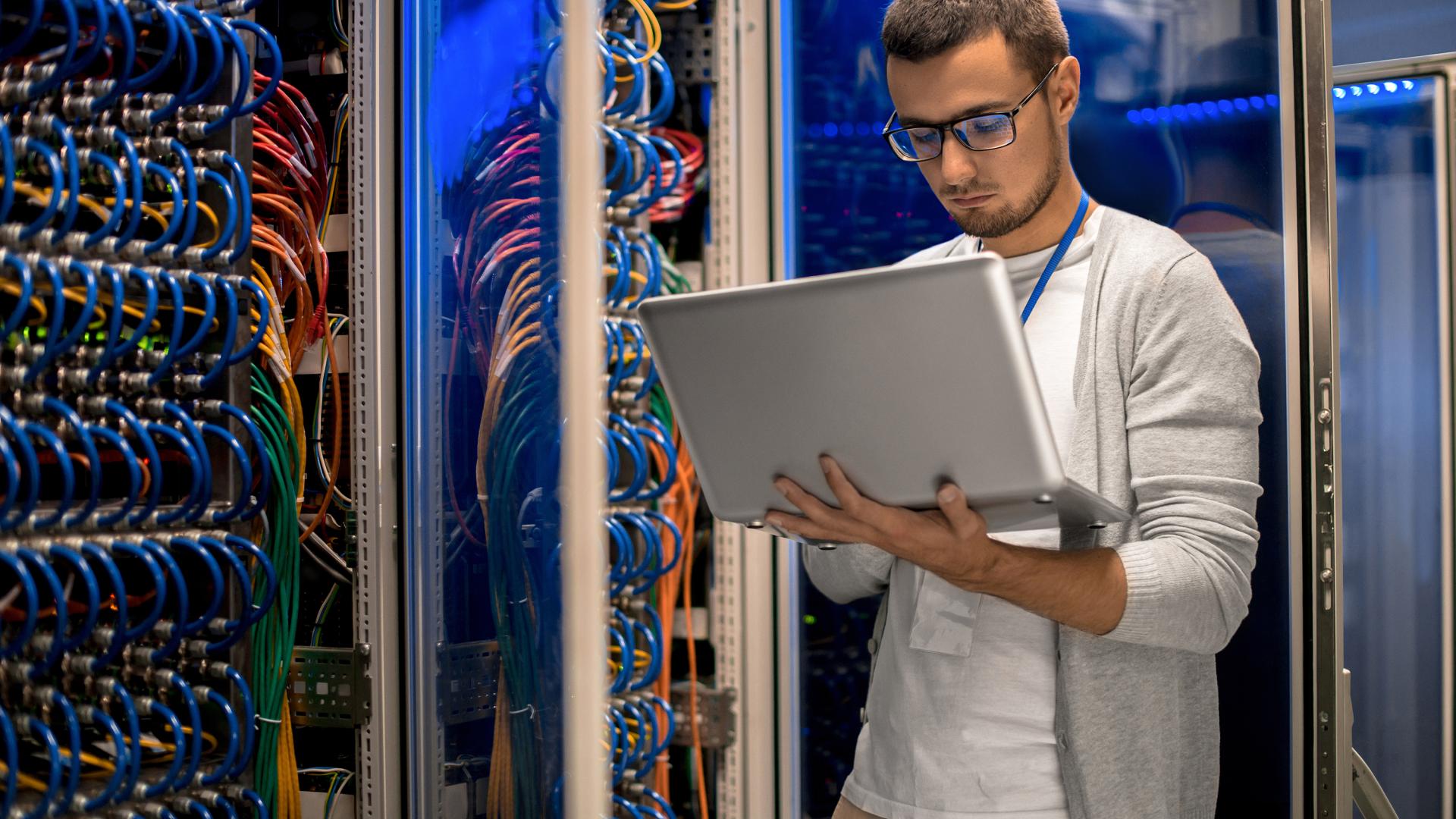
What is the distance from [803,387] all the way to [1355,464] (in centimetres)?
225

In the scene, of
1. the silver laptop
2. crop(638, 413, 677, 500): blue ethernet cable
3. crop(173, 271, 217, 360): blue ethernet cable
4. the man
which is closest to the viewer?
the silver laptop

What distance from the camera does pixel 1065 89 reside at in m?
1.47

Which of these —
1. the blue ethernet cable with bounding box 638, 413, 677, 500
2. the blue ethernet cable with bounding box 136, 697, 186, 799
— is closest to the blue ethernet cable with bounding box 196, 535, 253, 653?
the blue ethernet cable with bounding box 136, 697, 186, 799

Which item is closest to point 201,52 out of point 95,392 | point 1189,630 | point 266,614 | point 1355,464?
point 95,392

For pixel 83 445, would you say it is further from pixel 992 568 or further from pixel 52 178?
pixel 992 568

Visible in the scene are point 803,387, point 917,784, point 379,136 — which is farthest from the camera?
point 379,136

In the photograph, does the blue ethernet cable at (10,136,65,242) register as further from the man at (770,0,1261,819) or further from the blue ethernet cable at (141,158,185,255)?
the man at (770,0,1261,819)

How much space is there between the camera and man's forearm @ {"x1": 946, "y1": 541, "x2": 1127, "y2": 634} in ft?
3.86

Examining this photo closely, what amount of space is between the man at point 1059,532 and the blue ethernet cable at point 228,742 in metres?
0.86

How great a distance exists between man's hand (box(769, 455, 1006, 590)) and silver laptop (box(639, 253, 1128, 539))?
1 cm

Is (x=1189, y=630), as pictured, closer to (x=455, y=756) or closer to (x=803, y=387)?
(x=803, y=387)

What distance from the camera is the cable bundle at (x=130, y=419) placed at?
135cm

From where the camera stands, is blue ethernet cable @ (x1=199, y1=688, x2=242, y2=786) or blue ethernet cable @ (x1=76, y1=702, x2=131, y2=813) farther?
blue ethernet cable @ (x1=199, y1=688, x2=242, y2=786)

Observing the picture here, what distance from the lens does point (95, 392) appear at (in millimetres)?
1557
